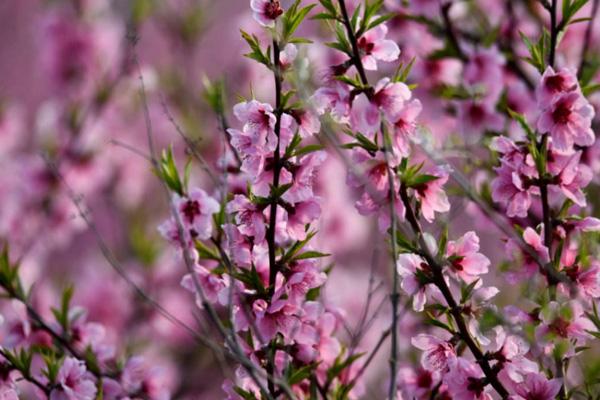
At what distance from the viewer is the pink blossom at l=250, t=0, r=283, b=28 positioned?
1.56 metres

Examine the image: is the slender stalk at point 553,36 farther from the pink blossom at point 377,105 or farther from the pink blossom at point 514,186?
the pink blossom at point 377,105

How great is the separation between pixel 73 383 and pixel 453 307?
0.76m

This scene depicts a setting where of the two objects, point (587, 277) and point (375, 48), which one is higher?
point (375, 48)

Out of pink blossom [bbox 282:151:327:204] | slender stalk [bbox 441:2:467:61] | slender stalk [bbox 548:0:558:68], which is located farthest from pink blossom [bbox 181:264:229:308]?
slender stalk [bbox 441:2:467:61]

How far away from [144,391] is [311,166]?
722 mm

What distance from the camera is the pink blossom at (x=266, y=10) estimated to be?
61.5 inches

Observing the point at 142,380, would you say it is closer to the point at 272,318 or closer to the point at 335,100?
the point at 272,318

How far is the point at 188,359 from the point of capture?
4105 mm

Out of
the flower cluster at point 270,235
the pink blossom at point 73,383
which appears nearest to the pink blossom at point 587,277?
the flower cluster at point 270,235

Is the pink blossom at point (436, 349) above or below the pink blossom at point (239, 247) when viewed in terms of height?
below

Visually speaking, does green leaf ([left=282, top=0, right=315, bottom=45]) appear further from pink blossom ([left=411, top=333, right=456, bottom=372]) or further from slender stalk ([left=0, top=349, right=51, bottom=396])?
slender stalk ([left=0, top=349, right=51, bottom=396])

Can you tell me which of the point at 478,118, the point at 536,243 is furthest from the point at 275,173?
the point at 478,118

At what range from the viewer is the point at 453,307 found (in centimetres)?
157

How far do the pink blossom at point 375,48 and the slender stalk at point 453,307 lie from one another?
0.79ft
